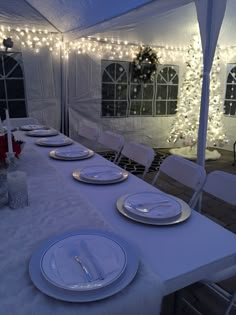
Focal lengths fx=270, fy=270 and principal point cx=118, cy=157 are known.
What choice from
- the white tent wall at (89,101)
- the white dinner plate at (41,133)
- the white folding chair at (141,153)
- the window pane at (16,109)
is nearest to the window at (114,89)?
the white tent wall at (89,101)

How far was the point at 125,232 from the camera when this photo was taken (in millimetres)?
939

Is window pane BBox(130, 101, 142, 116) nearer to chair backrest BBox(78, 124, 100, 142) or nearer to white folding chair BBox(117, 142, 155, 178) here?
chair backrest BBox(78, 124, 100, 142)

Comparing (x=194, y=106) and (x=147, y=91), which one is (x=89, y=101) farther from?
(x=194, y=106)

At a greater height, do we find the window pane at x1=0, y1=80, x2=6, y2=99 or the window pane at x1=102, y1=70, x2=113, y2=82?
the window pane at x1=102, y1=70, x2=113, y2=82

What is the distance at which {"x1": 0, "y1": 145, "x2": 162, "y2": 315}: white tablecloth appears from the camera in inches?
24.5

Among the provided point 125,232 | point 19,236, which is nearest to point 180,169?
point 125,232

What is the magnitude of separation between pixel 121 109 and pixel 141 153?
10.9 ft

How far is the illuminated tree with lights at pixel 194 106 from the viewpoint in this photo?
485cm

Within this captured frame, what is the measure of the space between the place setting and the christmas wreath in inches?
162

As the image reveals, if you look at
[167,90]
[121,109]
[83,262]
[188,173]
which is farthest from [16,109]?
[83,262]

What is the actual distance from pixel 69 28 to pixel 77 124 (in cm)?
152

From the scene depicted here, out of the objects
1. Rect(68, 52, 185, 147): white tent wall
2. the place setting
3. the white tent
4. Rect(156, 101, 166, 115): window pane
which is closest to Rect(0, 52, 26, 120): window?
the white tent

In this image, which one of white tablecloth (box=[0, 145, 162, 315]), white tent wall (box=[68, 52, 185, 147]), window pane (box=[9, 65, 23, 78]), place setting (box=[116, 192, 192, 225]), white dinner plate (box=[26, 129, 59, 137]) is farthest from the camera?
white tent wall (box=[68, 52, 185, 147])

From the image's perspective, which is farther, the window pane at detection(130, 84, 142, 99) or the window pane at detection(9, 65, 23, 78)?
the window pane at detection(130, 84, 142, 99)
